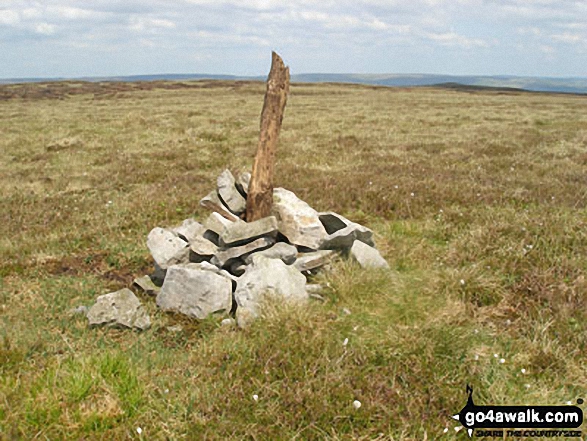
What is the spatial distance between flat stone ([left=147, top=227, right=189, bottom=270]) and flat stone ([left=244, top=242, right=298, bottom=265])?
3.71 feet

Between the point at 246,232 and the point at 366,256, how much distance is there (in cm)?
190

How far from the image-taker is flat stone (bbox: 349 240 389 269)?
7070 mm

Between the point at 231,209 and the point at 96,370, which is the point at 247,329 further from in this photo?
the point at 231,209

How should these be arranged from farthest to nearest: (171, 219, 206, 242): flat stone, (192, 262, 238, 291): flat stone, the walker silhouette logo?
(171, 219, 206, 242): flat stone
(192, 262, 238, 291): flat stone
the walker silhouette logo

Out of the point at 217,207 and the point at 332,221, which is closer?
the point at 217,207

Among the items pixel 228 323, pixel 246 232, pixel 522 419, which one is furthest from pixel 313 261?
pixel 522 419

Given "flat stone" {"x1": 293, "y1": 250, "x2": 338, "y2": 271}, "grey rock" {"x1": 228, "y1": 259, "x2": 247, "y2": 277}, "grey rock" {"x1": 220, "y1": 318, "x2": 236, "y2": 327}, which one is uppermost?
"flat stone" {"x1": 293, "y1": 250, "x2": 338, "y2": 271}

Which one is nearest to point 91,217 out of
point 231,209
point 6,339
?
point 231,209

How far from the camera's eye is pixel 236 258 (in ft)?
24.0

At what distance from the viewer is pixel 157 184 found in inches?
533

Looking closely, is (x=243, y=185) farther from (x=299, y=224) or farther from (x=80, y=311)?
(x=80, y=311)

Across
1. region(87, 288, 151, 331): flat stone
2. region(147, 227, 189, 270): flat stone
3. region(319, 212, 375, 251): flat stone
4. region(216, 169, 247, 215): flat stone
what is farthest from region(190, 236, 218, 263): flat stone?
region(319, 212, 375, 251): flat stone

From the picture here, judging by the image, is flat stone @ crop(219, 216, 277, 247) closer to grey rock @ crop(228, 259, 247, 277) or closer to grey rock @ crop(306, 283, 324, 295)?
grey rock @ crop(228, 259, 247, 277)

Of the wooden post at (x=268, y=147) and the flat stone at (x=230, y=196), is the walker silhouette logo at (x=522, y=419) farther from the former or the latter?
the flat stone at (x=230, y=196)
